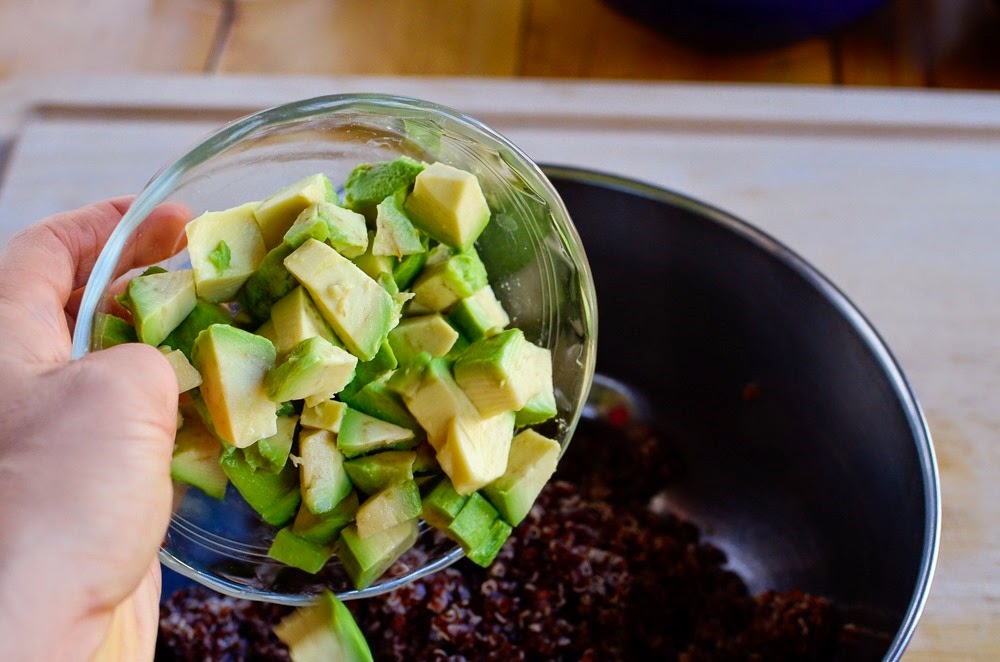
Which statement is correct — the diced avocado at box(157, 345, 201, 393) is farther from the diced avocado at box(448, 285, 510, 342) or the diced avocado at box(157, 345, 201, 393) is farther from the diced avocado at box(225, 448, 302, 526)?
the diced avocado at box(448, 285, 510, 342)

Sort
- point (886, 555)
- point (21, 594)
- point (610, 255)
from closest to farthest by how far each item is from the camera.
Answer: point (21, 594), point (886, 555), point (610, 255)

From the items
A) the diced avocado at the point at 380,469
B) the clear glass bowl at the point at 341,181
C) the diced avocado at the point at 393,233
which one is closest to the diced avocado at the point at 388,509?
the diced avocado at the point at 380,469

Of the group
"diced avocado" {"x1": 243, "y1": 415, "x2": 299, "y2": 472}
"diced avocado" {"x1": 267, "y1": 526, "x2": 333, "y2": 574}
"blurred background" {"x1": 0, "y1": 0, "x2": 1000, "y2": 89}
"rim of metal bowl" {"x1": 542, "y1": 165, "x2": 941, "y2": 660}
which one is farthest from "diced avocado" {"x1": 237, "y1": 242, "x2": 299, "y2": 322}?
"blurred background" {"x1": 0, "y1": 0, "x2": 1000, "y2": 89}

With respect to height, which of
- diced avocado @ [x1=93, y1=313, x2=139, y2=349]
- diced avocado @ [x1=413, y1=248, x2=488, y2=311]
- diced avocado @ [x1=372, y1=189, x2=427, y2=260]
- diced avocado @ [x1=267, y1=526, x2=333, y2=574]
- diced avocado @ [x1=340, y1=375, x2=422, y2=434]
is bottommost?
diced avocado @ [x1=267, y1=526, x2=333, y2=574]

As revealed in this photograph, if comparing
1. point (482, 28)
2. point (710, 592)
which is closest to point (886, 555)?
point (710, 592)

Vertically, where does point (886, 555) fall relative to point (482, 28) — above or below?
below

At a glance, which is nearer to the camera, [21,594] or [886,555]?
[21,594]

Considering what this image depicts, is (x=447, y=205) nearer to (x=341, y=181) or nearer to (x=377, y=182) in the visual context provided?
(x=377, y=182)

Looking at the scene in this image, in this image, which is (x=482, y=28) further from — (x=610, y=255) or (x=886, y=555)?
(x=886, y=555)
